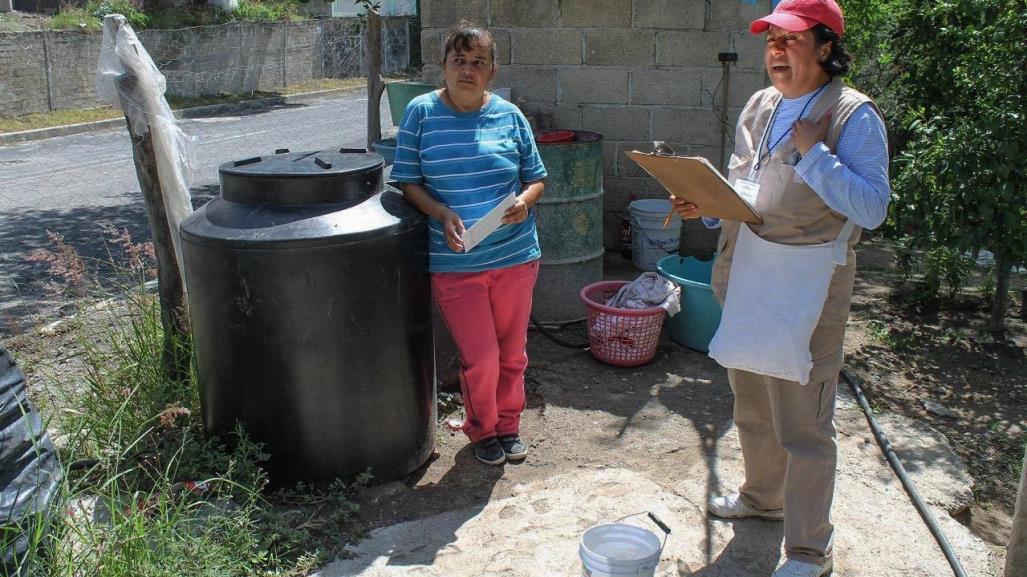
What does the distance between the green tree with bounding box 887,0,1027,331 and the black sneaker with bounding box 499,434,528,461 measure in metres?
3.13

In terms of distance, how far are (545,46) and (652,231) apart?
1568mm

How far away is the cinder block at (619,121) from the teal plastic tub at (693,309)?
4.77ft

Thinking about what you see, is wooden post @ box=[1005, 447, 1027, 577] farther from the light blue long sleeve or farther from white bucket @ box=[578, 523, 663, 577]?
white bucket @ box=[578, 523, 663, 577]

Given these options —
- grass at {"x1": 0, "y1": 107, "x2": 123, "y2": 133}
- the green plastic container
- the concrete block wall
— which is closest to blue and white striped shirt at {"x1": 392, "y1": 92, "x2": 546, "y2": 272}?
the green plastic container

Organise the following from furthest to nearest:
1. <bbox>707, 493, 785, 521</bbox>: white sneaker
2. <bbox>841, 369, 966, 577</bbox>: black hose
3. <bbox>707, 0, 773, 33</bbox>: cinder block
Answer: <bbox>707, 0, 773, 33</bbox>: cinder block
<bbox>707, 493, 785, 521</bbox>: white sneaker
<bbox>841, 369, 966, 577</bbox>: black hose

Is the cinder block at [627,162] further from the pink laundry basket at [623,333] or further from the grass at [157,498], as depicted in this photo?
the grass at [157,498]

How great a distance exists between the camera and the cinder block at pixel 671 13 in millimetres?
6227

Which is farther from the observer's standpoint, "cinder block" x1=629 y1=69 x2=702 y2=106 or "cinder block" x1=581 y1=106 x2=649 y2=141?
"cinder block" x1=581 y1=106 x2=649 y2=141

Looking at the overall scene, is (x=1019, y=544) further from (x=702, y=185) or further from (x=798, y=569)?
(x=702, y=185)

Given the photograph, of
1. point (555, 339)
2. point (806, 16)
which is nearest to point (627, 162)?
point (555, 339)

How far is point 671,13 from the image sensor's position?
6.25 m

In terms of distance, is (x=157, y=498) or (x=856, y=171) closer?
(x=856, y=171)

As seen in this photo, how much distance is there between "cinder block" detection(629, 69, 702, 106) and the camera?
638 cm

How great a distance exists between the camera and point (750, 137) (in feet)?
9.72
